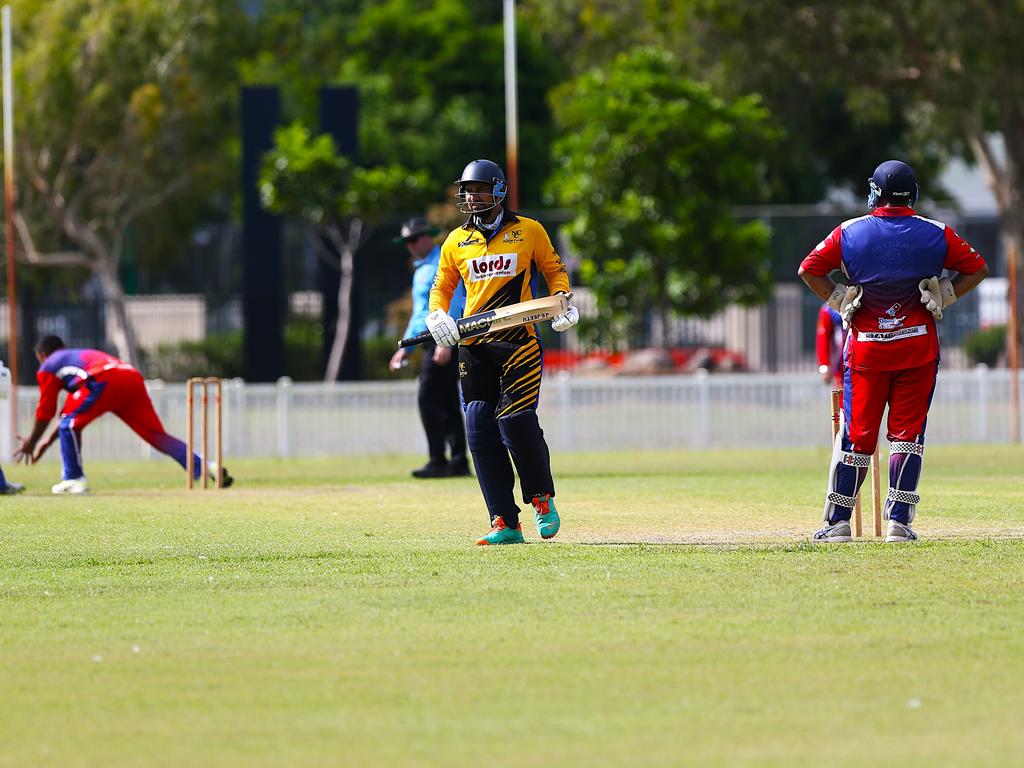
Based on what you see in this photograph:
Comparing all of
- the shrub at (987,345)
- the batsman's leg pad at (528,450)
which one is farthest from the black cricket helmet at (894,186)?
the shrub at (987,345)

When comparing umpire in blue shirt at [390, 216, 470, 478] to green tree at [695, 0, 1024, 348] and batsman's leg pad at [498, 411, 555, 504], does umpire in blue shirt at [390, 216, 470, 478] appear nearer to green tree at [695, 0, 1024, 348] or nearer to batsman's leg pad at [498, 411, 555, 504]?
batsman's leg pad at [498, 411, 555, 504]

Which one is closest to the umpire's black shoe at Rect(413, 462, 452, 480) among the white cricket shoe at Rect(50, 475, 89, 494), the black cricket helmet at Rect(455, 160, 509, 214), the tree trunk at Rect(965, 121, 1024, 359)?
the white cricket shoe at Rect(50, 475, 89, 494)

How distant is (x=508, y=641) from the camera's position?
6559 mm

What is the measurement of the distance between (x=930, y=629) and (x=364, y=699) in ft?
7.27

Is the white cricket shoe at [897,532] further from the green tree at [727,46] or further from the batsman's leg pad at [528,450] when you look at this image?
the green tree at [727,46]

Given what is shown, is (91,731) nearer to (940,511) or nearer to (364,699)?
(364,699)

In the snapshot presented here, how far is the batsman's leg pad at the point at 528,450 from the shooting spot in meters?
9.30

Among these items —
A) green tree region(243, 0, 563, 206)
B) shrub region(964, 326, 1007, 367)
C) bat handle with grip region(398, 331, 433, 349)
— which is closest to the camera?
bat handle with grip region(398, 331, 433, 349)

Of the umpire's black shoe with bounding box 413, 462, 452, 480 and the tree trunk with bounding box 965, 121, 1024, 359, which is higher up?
the tree trunk with bounding box 965, 121, 1024, 359

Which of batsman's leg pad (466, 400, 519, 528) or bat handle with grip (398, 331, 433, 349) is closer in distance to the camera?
batsman's leg pad (466, 400, 519, 528)

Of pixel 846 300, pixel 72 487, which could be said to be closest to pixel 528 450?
pixel 846 300

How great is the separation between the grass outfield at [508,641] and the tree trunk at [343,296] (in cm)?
1913

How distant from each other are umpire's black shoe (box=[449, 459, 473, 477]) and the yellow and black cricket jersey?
218 inches

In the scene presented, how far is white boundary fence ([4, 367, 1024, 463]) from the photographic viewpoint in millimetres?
20938
